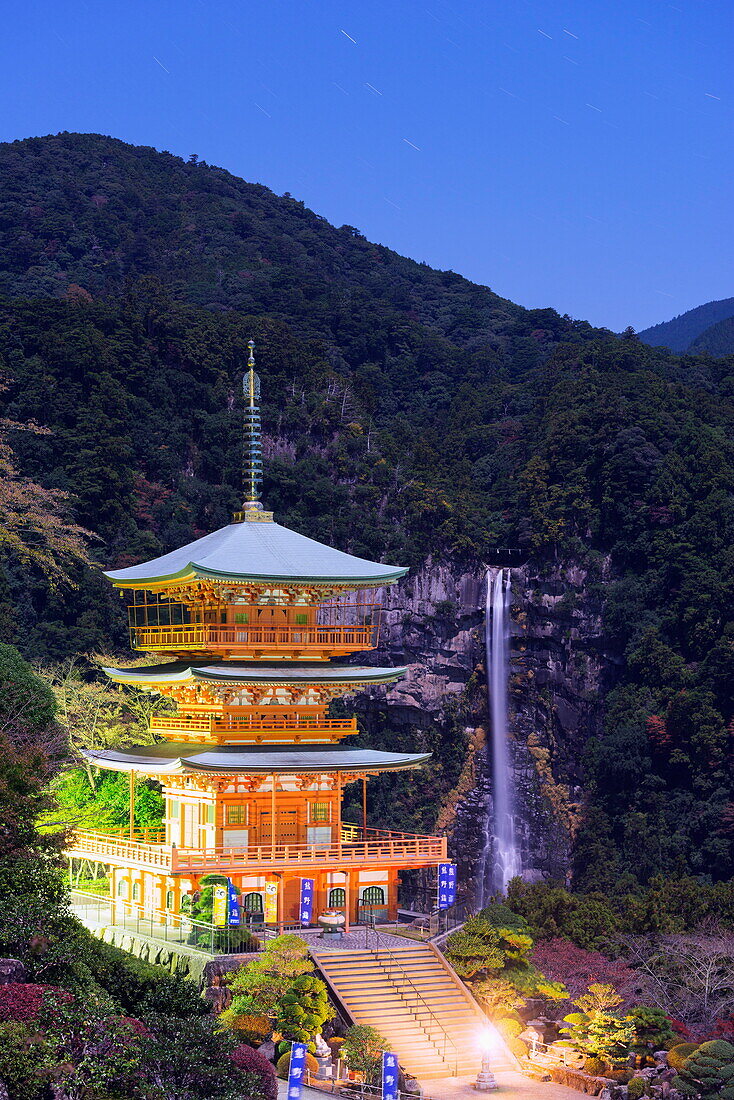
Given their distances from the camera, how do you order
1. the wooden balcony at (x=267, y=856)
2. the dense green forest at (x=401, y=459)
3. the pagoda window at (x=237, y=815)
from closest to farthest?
1. the wooden balcony at (x=267, y=856)
2. the pagoda window at (x=237, y=815)
3. the dense green forest at (x=401, y=459)

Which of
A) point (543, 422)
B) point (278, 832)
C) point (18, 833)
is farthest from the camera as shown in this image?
point (543, 422)

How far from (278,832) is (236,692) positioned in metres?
3.22

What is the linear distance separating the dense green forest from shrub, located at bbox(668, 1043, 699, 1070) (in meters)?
27.9

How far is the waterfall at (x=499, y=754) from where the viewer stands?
64125 mm

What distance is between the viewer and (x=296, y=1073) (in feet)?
69.7

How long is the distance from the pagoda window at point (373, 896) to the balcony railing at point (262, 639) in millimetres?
5429

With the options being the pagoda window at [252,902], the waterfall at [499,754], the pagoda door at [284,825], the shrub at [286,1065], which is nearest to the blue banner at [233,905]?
the pagoda window at [252,902]

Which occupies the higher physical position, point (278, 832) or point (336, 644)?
point (336, 644)

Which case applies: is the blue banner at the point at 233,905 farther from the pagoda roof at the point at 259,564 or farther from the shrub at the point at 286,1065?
the pagoda roof at the point at 259,564

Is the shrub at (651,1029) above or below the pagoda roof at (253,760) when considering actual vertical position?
below

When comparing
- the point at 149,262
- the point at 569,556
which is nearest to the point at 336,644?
the point at 569,556

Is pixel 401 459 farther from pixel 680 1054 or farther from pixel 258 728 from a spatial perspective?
pixel 680 1054

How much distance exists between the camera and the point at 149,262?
3853 inches

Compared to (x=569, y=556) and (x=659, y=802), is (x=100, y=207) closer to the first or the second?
(x=569, y=556)
